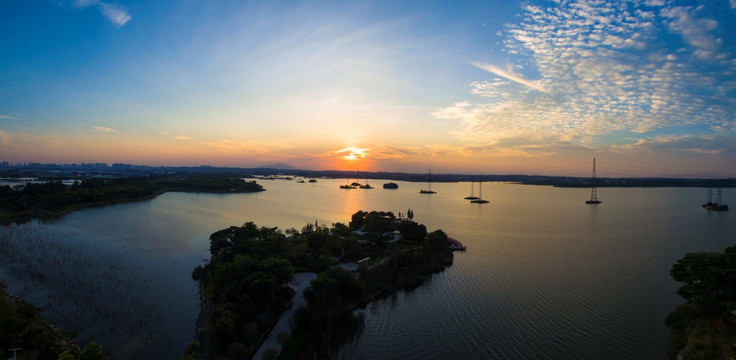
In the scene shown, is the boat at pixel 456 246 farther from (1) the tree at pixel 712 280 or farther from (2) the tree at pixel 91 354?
(2) the tree at pixel 91 354

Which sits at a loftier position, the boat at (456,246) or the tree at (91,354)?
the tree at (91,354)

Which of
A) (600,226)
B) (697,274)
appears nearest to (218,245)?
(697,274)

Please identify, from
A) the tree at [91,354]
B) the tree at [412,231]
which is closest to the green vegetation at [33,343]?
the tree at [91,354]

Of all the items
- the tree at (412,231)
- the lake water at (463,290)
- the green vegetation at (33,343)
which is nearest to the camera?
the green vegetation at (33,343)

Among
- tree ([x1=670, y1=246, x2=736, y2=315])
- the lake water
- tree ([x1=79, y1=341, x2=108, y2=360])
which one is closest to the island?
the lake water

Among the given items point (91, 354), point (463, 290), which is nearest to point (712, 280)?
point (463, 290)

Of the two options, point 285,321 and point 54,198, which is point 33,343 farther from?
point 54,198

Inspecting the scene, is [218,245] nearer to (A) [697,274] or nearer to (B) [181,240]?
(B) [181,240]
